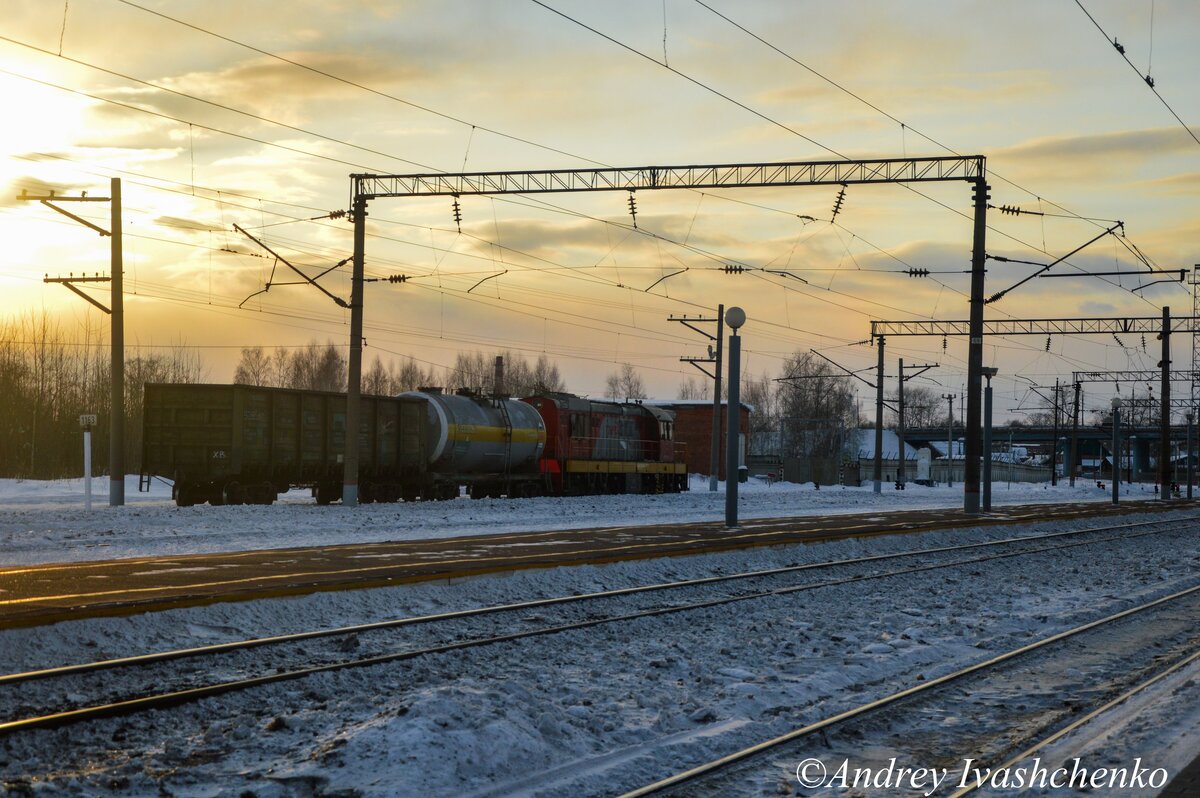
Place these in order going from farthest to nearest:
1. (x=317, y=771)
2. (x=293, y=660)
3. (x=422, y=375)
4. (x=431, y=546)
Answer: (x=422, y=375) → (x=431, y=546) → (x=293, y=660) → (x=317, y=771)

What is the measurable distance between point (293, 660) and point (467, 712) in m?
3.04

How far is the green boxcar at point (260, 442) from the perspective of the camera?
3016 cm

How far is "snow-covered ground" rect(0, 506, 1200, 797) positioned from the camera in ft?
22.8

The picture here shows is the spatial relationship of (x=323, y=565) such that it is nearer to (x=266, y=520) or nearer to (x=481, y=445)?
(x=266, y=520)

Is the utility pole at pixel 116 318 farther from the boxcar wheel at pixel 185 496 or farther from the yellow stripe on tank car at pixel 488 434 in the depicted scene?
the yellow stripe on tank car at pixel 488 434

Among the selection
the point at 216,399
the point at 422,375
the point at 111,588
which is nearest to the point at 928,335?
the point at 216,399

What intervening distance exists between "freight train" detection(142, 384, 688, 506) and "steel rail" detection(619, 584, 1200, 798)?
23277mm

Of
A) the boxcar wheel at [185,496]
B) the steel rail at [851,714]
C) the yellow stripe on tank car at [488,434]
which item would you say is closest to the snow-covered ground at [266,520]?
the boxcar wheel at [185,496]

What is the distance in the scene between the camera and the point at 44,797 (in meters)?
6.35

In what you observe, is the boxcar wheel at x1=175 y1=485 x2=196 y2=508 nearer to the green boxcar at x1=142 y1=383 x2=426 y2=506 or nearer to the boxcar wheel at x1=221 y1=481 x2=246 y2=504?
the green boxcar at x1=142 y1=383 x2=426 y2=506

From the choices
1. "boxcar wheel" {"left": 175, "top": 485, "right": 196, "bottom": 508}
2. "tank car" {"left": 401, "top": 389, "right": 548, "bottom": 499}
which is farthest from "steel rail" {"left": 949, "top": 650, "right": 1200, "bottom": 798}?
"tank car" {"left": 401, "top": 389, "right": 548, "bottom": 499}

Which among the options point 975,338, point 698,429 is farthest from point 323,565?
point 698,429

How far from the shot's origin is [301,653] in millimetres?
10641

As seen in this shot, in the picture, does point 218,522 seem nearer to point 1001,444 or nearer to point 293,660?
point 293,660
